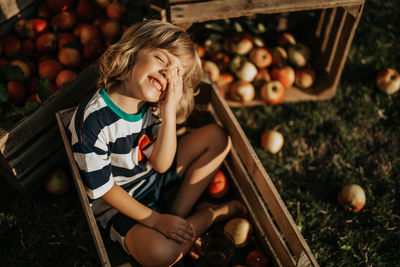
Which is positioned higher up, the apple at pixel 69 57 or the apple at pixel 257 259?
the apple at pixel 69 57

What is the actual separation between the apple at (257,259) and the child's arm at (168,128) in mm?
826

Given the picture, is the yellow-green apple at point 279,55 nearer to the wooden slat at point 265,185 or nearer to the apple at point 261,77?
the apple at point 261,77

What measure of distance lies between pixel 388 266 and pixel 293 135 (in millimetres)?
1277

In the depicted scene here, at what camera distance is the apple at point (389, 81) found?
3.45 m

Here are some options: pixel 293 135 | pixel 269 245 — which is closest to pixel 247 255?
pixel 269 245

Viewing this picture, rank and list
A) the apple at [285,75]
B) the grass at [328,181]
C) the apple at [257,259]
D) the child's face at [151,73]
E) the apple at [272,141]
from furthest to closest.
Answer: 1. the apple at [285,75]
2. the apple at [272,141]
3. the grass at [328,181]
4. the apple at [257,259]
5. the child's face at [151,73]

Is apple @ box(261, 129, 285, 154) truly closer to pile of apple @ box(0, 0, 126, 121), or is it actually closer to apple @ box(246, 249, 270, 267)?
apple @ box(246, 249, 270, 267)

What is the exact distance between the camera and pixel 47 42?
9.66 ft

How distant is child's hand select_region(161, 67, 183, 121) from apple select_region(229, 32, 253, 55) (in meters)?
1.44

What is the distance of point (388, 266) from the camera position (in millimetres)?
2531

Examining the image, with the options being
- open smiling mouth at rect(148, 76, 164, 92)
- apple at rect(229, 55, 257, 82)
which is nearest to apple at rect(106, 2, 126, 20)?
apple at rect(229, 55, 257, 82)

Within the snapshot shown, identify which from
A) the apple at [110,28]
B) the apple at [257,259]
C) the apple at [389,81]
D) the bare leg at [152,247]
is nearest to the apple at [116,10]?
the apple at [110,28]

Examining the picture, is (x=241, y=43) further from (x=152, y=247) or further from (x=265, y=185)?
(x=152, y=247)

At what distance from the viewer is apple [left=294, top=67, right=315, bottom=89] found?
3.42 meters
